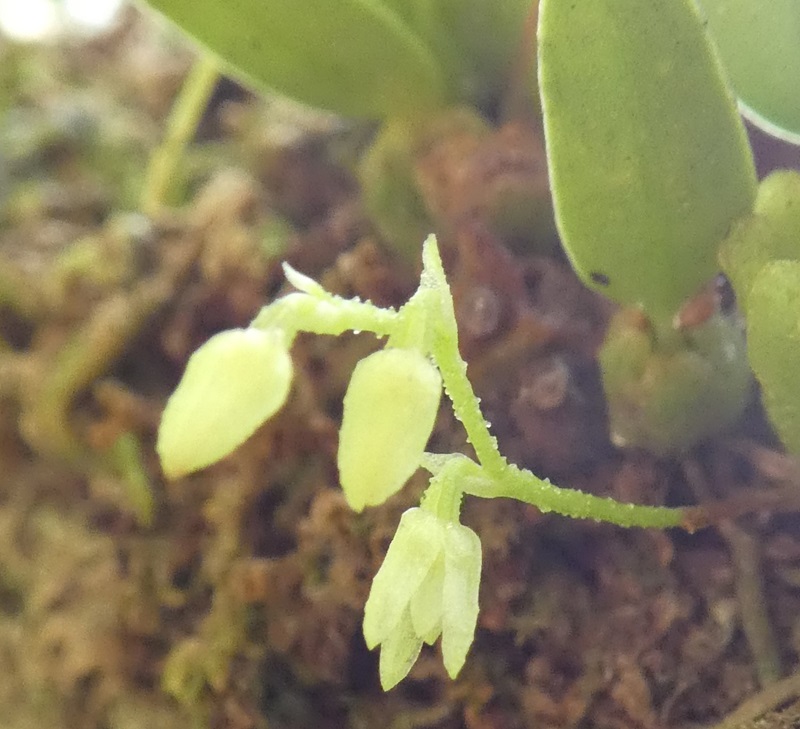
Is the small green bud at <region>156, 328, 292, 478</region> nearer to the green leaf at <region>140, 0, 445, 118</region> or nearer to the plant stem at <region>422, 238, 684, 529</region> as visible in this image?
the plant stem at <region>422, 238, 684, 529</region>

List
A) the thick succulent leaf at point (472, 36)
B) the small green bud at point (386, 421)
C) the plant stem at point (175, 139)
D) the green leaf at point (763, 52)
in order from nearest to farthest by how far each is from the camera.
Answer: the small green bud at point (386, 421) < the green leaf at point (763, 52) < the thick succulent leaf at point (472, 36) < the plant stem at point (175, 139)

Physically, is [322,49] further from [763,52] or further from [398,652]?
[398,652]

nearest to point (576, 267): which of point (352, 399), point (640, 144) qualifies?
point (640, 144)

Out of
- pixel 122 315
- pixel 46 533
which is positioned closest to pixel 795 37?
pixel 122 315

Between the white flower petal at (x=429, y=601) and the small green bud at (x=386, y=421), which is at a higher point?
the small green bud at (x=386, y=421)

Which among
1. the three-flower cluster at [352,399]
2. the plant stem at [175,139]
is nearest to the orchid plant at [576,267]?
the three-flower cluster at [352,399]

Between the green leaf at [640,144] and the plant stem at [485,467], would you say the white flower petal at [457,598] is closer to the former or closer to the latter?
the plant stem at [485,467]

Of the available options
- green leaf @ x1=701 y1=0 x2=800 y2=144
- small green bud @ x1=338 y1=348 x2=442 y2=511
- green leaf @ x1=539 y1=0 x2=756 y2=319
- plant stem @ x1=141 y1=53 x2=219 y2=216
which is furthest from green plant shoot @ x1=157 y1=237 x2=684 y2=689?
plant stem @ x1=141 y1=53 x2=219 y2=216
